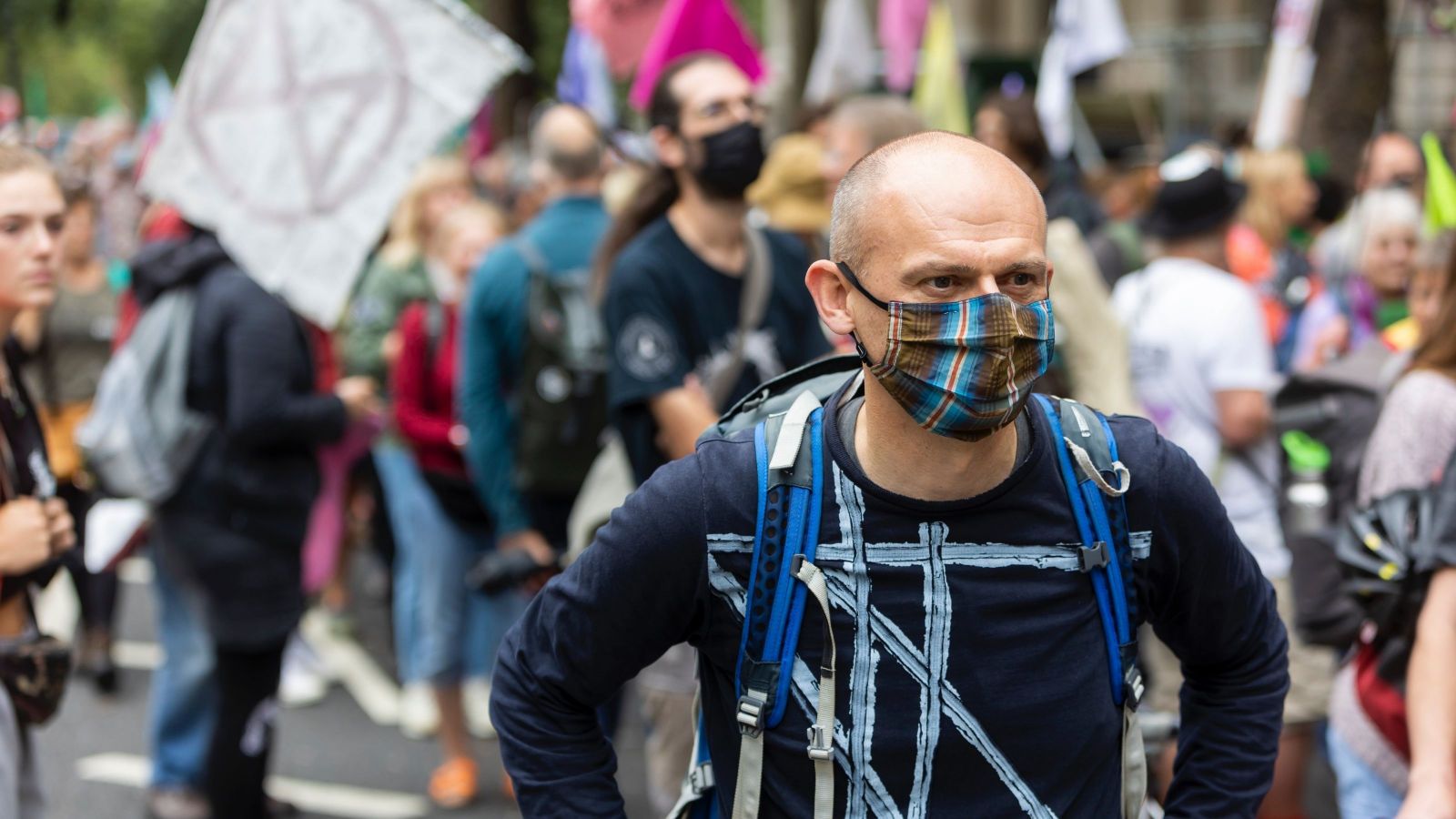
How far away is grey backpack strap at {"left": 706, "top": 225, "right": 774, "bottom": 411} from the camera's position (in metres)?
3.97

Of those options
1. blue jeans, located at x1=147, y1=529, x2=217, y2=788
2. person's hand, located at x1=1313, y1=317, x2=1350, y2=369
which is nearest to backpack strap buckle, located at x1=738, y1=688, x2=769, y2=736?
blue jeans, located at x1=147, y1=529, x2=217, y2=788

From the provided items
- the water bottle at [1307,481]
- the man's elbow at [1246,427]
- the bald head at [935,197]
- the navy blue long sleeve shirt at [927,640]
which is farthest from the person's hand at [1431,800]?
the man's elbow at [1246,427]

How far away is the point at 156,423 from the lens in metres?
4.86

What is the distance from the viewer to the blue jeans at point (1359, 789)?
3105 mm

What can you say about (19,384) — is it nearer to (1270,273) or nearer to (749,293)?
(749,293)

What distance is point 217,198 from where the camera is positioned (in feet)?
14.2

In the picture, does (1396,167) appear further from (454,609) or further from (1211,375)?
(454,609)

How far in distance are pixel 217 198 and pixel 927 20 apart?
31.8 ft

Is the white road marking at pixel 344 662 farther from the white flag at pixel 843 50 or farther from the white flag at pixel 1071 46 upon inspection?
the white flag at pixel 843 50

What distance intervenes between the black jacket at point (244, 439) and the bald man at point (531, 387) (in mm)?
515

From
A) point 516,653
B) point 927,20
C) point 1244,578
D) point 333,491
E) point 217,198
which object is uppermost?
point 927,20

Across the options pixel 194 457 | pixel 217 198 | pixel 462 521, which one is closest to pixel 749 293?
pixel 217 198

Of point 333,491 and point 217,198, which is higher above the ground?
point 217,198

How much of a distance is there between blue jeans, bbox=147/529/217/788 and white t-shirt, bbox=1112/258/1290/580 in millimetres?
2951
